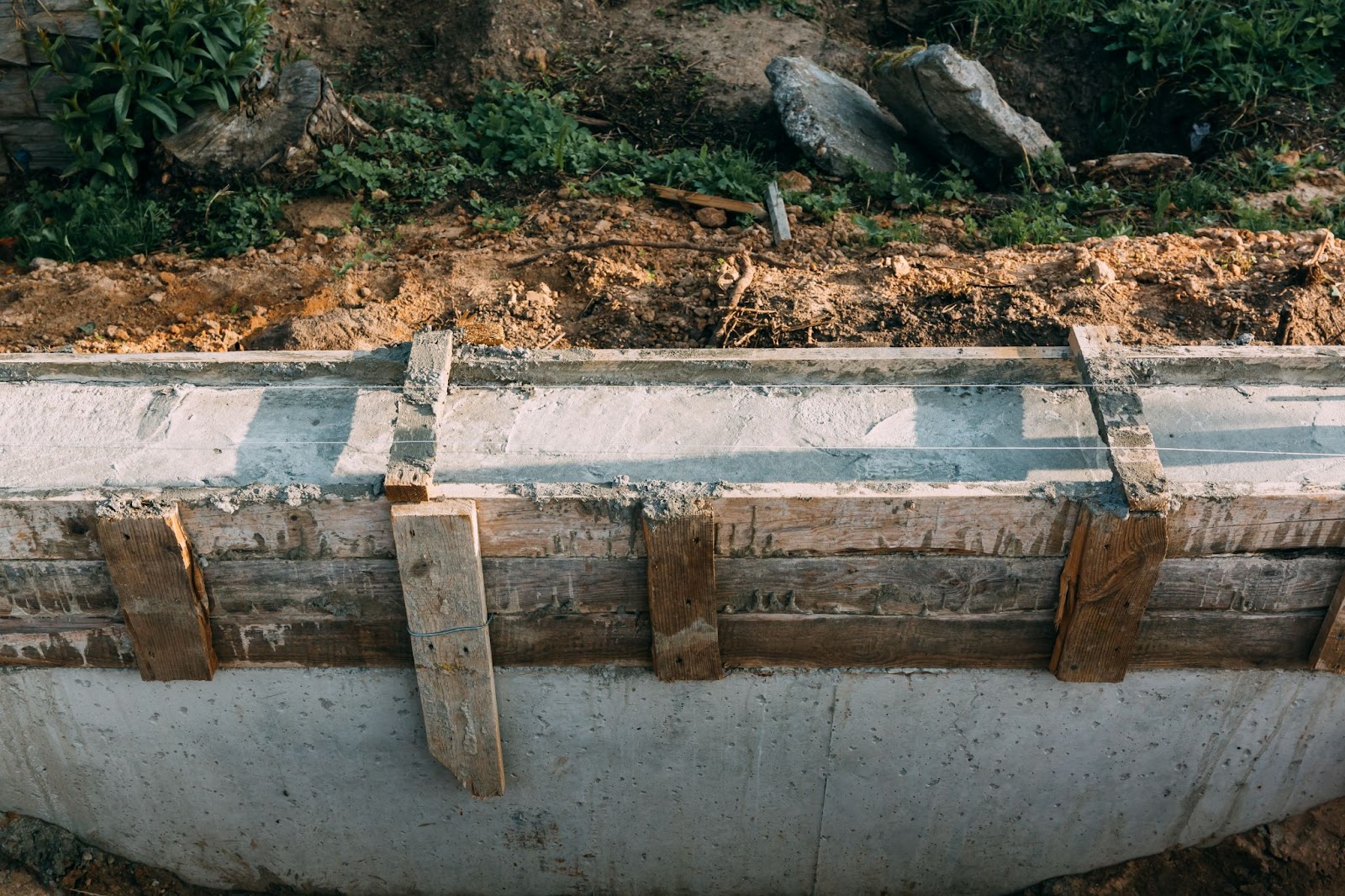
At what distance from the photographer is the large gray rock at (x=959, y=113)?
6.60 metres

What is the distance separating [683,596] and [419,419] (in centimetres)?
94

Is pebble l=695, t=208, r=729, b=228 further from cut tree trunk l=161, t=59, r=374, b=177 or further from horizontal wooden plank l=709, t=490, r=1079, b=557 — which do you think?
horizontal wooden plank l=709, t=490, r=1079, b=557

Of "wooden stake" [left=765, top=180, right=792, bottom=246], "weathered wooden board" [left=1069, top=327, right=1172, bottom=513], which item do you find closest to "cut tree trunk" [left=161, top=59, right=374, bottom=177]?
"wooden stake" [left=765, top=180, right=792, bottom=246]

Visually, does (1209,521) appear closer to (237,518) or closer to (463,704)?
(463,704)

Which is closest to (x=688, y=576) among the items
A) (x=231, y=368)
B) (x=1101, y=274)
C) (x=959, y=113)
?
(x=231, y=368)

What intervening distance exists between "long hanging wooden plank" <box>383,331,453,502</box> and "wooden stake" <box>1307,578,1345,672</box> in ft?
8.52

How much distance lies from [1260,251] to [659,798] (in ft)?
12.9

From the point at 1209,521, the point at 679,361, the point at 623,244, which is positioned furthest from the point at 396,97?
the point at 1209,521

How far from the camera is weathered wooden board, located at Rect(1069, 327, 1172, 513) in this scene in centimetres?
309

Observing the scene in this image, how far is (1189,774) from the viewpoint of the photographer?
12.6 ft

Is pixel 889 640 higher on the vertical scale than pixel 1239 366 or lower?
lower

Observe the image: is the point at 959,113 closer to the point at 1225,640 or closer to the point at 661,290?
the point at 661,290

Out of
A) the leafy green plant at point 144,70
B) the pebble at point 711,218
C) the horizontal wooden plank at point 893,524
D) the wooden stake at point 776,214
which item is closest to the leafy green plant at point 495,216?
the pebble at point 711,218

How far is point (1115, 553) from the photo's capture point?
3.12m
